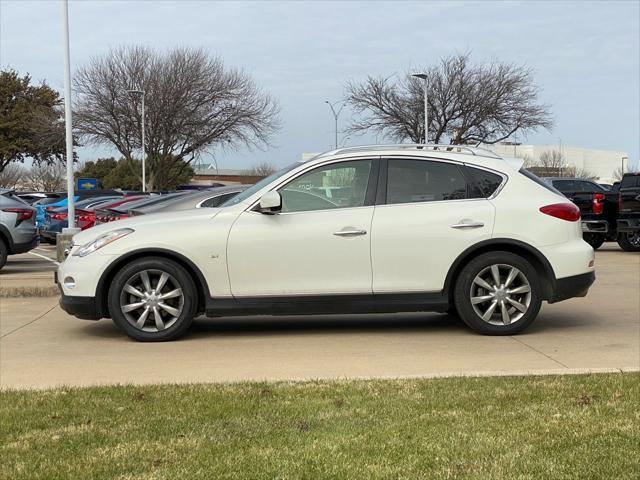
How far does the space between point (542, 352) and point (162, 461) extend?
3810mm

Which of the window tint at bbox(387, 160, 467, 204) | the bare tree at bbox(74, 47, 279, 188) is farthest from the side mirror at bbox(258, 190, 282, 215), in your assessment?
the bare tree at bbox(74, 47, 279, 188)

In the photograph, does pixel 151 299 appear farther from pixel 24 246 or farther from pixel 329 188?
pixel 24 246

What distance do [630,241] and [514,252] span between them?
37.8 ft

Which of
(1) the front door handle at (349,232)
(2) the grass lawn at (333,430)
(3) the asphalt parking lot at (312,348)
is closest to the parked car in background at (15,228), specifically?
(3) the asphalt parking lot at (312,348)

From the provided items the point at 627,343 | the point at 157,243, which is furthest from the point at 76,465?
the point at 627,343

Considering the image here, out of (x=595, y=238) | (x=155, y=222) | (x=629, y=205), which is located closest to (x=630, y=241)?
(x=595, y=238)

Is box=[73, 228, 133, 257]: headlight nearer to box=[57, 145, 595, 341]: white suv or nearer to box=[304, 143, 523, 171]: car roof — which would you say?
box=[57, 145, 595, 341]: white suv

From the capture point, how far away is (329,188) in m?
6.98

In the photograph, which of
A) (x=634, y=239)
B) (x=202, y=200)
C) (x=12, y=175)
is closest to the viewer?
(x=202, y=200)

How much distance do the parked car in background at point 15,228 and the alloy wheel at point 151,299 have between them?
7709 mm

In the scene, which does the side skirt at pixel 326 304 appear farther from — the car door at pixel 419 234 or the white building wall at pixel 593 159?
the white building wall at pixel 593 159

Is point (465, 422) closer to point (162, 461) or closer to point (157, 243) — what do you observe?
point (162, 461)

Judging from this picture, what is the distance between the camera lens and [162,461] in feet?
11.7

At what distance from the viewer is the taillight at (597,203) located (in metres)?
17.0
